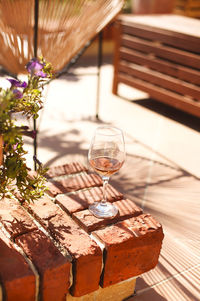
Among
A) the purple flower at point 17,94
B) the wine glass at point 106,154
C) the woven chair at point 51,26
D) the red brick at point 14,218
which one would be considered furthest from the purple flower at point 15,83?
the woven chair at point 51,26

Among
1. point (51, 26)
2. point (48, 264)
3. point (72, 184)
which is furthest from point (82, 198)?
point (51, 26)

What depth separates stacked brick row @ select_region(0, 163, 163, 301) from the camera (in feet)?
3.54

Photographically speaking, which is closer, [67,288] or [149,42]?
[67,288]

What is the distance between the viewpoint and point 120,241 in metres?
1.22

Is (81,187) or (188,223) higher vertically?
(81,187)

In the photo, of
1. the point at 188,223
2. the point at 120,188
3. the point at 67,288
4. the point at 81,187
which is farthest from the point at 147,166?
→ the point at 67,288

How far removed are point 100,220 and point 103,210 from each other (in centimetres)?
5

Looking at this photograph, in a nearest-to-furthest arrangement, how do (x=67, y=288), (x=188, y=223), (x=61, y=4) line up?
(x=67, y=288) < (x=188, y=223) < (x=61, y=4)

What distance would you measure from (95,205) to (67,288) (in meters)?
0.32

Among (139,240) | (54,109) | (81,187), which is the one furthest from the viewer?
(54,109)

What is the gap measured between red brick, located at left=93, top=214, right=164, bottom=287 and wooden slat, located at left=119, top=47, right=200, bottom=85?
246cm

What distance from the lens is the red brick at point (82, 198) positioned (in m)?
1.35

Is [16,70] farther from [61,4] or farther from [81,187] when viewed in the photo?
[81,187]

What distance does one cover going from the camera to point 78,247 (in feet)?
3.83
